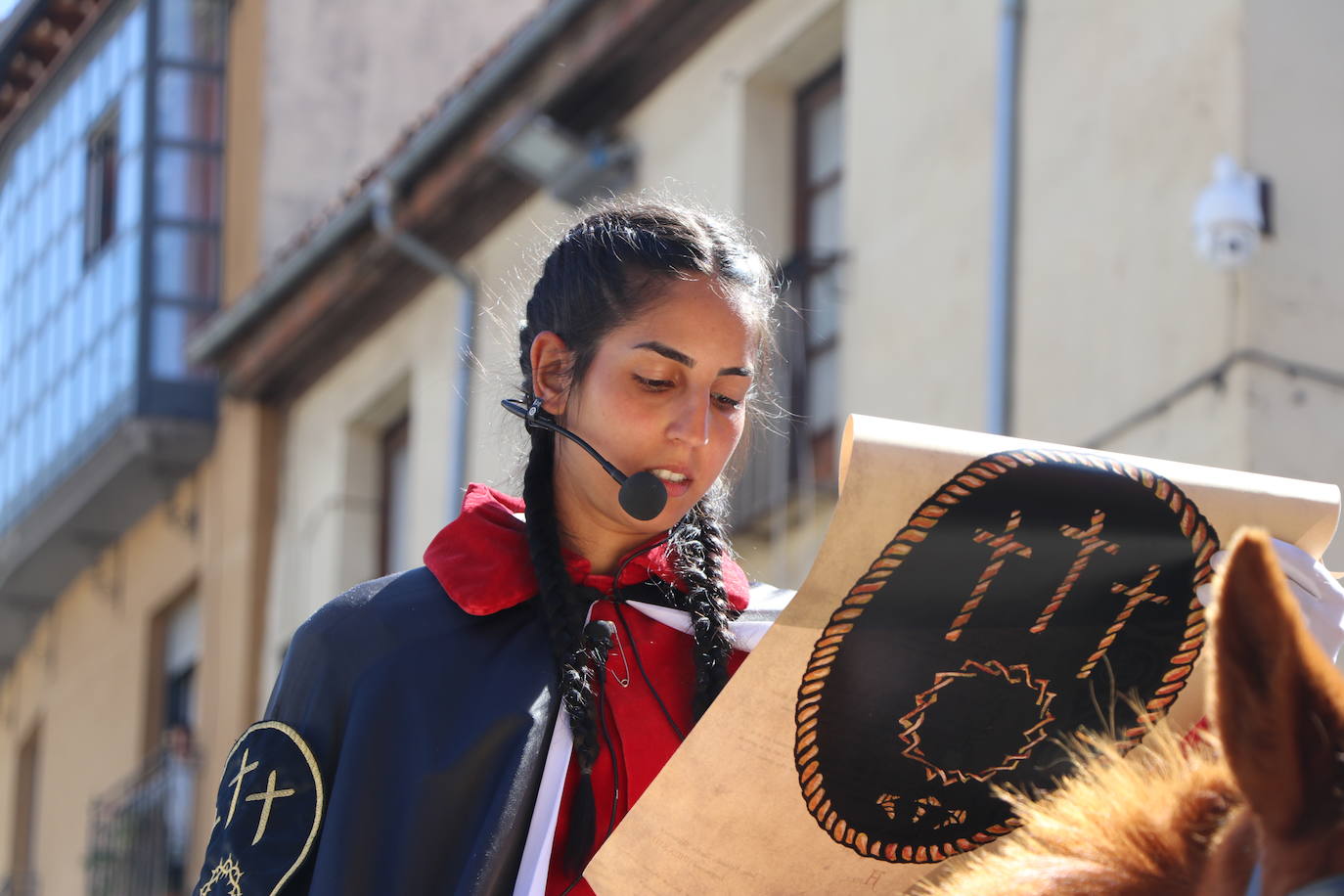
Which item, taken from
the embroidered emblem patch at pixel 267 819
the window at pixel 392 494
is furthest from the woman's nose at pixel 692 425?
the window at pixel 392 494

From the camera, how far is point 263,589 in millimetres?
16172

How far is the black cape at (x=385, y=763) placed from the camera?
7.66 ft

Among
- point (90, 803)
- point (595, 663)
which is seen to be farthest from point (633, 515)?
point (90, 803)

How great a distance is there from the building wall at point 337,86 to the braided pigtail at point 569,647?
14579 mm

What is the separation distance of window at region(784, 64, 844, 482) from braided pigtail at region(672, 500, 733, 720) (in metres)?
7.27

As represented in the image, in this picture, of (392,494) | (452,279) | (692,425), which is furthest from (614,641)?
(392,494)

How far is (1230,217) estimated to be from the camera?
7.72 m

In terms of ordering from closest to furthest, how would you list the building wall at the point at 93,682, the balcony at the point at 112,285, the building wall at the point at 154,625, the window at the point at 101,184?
1. the building wall at the point at 154,625
2. the balcony at the point at 112,285
3. the window at the point at 101,184
4. the building wall at the point at 93,682

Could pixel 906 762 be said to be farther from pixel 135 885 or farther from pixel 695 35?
pixel 135 885

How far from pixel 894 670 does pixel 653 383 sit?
1.68 feet

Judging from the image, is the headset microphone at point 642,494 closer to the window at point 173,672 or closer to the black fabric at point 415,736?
the black fabric at point 415,736

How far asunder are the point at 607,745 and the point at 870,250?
25.3 feet

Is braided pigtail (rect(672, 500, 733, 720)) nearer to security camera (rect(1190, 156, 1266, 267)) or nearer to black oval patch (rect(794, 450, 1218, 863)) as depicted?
black oval patch (rect(794, 450, 1218, 863))

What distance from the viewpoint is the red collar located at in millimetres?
2500
